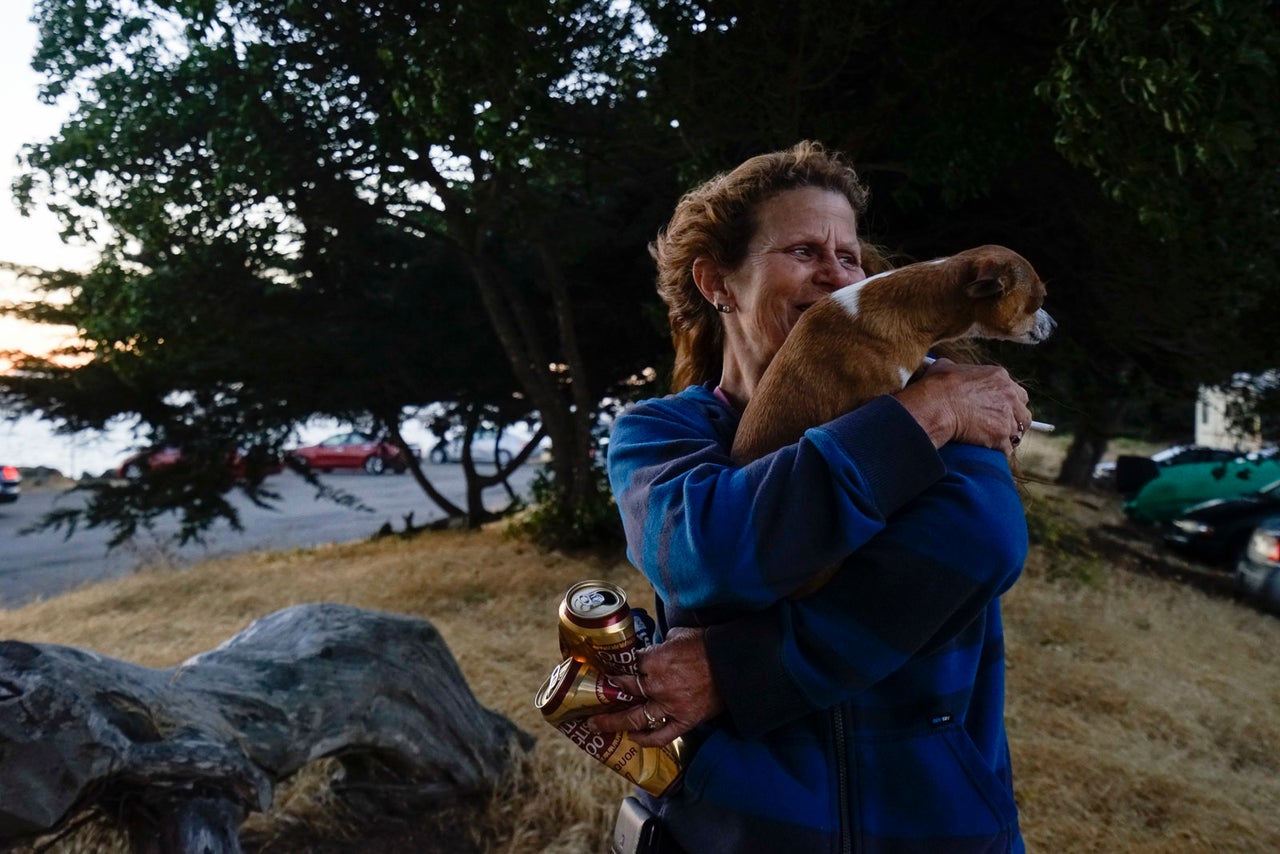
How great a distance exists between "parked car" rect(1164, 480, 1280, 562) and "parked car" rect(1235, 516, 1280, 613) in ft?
6.98

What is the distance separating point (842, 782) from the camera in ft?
4.46

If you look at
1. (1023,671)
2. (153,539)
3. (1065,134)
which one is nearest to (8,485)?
(153,539)

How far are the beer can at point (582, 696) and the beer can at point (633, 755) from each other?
24 mm

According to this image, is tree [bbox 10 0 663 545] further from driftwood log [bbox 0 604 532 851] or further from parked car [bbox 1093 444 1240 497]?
parked car [bbox 1093 444 1240 497]

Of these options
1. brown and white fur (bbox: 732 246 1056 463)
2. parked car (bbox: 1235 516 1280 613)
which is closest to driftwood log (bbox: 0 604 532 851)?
brown and white fur (bbox: 732 246 1056 463)

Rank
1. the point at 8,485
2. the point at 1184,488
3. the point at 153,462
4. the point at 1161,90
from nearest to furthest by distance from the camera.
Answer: the point at 1161,90 → the point at 153,462 → the point at 8,485 → the point at 1184,488

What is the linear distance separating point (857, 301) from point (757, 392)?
214 millimetres

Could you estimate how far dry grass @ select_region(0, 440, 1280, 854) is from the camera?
398 centimetres

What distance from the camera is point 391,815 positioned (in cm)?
394

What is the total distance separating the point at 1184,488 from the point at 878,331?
575 inches

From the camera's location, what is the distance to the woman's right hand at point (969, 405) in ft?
4.46

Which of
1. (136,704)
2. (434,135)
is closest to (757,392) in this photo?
(136,704)

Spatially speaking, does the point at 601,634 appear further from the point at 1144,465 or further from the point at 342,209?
the point at 1144,465

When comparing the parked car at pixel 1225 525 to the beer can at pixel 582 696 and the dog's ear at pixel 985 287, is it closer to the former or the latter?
the dog's ear at pixel 985 287
